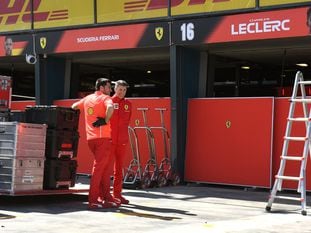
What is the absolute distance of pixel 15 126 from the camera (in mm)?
10000

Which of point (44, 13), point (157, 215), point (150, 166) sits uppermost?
point (44, 13)

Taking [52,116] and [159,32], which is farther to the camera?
[159,32]

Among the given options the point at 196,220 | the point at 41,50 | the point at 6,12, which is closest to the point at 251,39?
the point at 196,220

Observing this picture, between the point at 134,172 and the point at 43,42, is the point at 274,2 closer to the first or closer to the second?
the point at 134,172

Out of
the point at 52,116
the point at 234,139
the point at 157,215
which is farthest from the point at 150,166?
the point at 157,215

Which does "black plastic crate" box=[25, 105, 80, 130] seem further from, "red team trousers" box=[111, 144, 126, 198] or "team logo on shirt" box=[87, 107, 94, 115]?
"red team trousers" box=[111, 144, 126, 198]

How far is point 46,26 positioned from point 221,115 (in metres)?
5.60

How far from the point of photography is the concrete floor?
8.36m

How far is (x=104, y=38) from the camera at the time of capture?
49.5 feet

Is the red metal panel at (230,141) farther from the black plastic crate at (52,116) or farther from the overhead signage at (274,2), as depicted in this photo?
the black plastic crate at (52,116)

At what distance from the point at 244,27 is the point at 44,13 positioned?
6052mm

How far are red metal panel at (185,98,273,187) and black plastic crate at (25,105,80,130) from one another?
4.25m

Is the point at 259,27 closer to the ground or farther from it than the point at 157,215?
farther from it

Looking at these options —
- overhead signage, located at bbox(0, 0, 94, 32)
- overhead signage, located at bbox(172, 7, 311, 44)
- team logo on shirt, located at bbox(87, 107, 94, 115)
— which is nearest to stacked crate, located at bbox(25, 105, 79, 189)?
team logo on shirt, located at bbox(87, 107, 94, 115)
